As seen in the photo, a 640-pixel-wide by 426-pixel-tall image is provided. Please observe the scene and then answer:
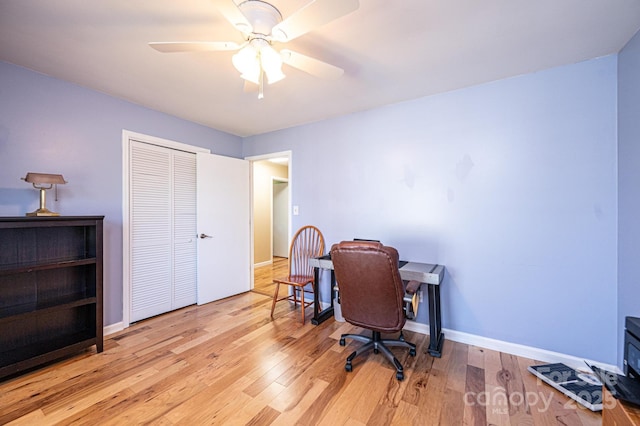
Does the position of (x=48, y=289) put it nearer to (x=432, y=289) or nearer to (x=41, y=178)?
(x=41, y=178)

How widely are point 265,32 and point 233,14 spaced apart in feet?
0.78

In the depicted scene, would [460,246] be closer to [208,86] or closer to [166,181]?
[208,86]

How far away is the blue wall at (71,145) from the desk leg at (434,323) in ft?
10.1

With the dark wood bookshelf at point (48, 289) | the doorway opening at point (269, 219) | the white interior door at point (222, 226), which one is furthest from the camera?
the doorway opening at point (269, 219)

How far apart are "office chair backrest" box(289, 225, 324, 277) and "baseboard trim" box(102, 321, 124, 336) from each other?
6.14ft

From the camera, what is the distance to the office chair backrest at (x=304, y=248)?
3.31 meters

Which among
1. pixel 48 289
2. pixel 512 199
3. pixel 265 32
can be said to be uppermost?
pixel 265 32

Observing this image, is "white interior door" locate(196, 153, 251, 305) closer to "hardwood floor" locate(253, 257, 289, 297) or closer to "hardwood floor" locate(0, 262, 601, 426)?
"hardwood floor" locate(253, 257, 289, 297)

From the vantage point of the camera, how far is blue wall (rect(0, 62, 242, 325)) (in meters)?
2.07

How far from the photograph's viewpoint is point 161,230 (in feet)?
10.1

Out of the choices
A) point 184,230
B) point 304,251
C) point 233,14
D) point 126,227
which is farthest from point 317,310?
point 233,14

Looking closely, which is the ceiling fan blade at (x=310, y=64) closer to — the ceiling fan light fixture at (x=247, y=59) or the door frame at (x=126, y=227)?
the ceiling fan light fixture at (x=247, y=59)

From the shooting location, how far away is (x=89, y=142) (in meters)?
2.48

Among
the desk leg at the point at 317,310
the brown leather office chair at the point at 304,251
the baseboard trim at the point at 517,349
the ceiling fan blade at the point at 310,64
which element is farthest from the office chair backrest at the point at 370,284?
the brown leather office chair at the point at 304,251
